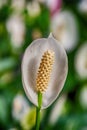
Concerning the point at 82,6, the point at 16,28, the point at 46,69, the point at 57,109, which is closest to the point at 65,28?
the point at 82,6

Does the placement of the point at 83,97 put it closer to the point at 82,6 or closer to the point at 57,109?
the point at 57,109

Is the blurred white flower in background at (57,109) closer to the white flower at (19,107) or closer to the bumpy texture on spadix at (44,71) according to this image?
the white flower at (19,107)

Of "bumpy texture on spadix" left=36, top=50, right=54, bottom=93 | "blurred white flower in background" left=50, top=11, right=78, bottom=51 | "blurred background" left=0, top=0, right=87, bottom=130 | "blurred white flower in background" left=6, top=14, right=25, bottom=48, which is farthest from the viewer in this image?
"blurred white flower in background" left=50, top=11, right=78, bottom=51

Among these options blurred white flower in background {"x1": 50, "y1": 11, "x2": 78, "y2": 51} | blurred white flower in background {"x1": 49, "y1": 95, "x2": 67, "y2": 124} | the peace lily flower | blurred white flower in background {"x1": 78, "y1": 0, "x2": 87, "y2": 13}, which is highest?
the peace lily flower

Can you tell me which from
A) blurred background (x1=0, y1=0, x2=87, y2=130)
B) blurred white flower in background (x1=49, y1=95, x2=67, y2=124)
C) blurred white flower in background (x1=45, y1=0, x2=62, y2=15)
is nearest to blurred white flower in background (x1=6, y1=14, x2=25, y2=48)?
blurred background (x1=0, y1=0, x2=87, y2=130)

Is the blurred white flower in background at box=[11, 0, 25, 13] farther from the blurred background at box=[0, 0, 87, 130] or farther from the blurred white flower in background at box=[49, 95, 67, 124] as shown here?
the blurred white flower in background at box=[49, 95, 67, 124]

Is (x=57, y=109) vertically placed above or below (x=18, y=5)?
below

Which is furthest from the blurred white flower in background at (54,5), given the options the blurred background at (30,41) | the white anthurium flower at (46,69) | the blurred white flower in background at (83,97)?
the white anthurium flower at (46,69)
